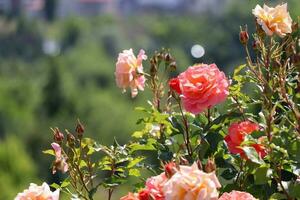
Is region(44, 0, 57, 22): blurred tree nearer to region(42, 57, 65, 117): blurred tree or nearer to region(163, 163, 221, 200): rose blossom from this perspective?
region(42, 57, 65, 117): blurred tree

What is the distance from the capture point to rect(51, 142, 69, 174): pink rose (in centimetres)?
90

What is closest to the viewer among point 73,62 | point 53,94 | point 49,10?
point 53,94

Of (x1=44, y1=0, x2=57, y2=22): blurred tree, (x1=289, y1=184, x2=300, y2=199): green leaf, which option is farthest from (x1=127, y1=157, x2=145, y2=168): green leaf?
(x1=44, y1=0, x2=57, y2=22): blurred tree

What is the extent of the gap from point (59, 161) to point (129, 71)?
0.23 metres

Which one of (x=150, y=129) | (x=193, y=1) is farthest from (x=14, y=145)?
(x=193, y=1)

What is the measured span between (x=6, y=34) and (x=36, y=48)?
5.28 feet

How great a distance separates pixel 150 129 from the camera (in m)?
1.09

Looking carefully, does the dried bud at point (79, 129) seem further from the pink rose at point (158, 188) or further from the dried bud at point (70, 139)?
the pink rose at point (158, 188)

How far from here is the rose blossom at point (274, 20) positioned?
96cm

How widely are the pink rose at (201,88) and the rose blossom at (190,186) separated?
0.69 ft

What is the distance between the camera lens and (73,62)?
1043 inches

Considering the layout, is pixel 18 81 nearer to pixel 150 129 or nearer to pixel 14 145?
pixel 14 145

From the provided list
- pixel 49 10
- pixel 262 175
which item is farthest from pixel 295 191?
pixel 49 10

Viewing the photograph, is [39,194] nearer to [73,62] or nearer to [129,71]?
[129,71]
